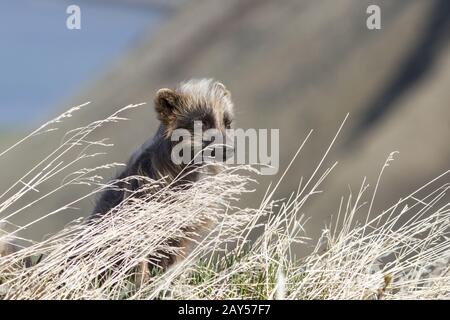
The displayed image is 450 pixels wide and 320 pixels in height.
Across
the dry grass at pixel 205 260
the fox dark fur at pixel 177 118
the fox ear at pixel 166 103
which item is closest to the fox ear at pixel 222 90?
the fox dark fur at pixel 177 118

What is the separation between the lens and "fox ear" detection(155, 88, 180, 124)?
7.55 metres

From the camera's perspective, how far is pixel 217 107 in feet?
24.8

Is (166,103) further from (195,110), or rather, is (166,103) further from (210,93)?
(210,93)

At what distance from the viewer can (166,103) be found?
7.59 metres

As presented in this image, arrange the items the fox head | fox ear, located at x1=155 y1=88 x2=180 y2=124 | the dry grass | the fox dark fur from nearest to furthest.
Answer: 1. the dry grass
2. the fox dark fur
3. the fox head
4. fox ear, located at x1=155 y1=88 x2=180 y2=124

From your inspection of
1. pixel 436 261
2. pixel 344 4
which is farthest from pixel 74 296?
pixel 344 4

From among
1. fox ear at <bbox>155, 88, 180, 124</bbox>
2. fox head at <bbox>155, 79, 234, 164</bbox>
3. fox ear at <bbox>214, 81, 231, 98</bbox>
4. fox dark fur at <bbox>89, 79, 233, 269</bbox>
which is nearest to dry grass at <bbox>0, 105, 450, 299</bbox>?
fox dark fur at <bbox>89, 79, 233, 269</bbox>

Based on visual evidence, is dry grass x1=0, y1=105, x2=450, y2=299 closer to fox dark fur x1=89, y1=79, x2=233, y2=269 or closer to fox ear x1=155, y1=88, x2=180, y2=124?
fox dark fur x1=89, y1=79, x2=233, y2=269

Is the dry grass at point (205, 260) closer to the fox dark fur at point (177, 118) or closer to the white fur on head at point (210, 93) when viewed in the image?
the fox dark fur at point (177, 118)
